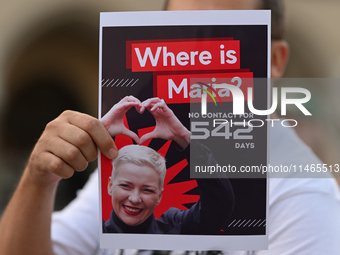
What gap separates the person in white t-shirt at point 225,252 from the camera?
64 cm

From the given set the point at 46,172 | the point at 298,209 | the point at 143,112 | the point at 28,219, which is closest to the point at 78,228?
the point at 28,219

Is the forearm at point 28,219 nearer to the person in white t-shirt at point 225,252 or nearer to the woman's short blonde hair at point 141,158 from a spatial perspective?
the person in white t-shirt at point 225,252

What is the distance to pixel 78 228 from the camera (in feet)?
3.35

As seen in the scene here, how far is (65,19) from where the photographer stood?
88.4 inches

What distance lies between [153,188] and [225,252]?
0.29 metres

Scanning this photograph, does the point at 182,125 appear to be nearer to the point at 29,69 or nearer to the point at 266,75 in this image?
the point at 266,75

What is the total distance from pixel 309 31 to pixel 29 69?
8.05 feet

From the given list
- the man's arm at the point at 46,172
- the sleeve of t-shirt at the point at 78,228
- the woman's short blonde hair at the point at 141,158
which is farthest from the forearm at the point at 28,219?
the woman's short blonde hair at the point at 141,158

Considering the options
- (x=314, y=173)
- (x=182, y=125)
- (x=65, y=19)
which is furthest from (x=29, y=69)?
(x=314, y=173)

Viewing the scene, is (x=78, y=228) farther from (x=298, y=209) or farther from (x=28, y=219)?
(x=298, y=209)

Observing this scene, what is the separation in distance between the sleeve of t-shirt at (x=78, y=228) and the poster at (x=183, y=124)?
1.39ft

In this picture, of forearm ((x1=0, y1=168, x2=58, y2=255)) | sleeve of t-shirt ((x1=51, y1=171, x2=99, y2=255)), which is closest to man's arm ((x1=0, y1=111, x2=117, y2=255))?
forearm ((x1=0, y1=168, x2=58, y2=255))

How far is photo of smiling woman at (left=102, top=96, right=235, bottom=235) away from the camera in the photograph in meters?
0.64

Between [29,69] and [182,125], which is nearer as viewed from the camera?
[182,125]
